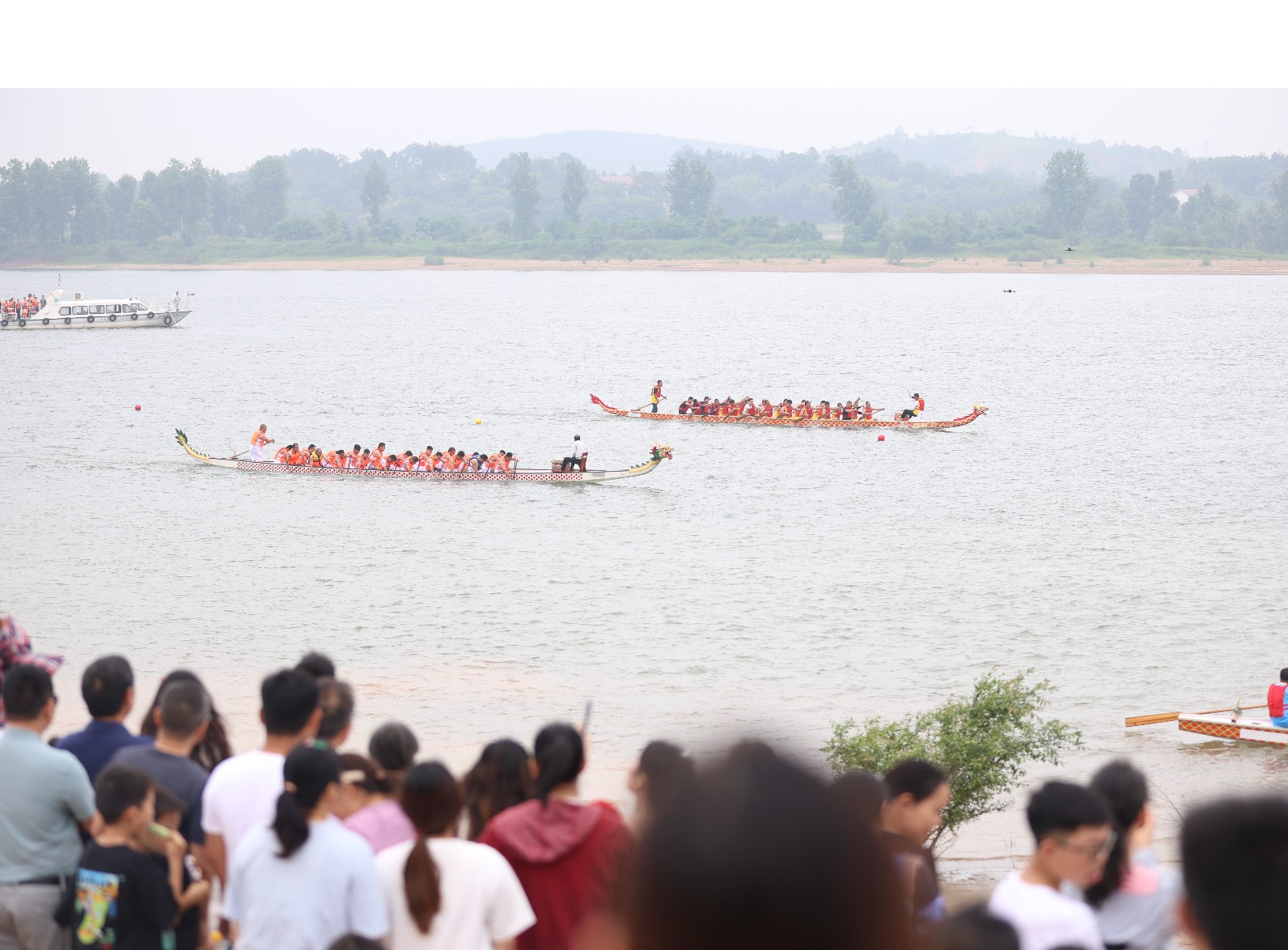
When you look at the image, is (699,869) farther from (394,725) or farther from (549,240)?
(549,240)

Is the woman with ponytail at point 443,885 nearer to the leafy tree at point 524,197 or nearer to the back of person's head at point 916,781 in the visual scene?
the back of person's head at point 916,781

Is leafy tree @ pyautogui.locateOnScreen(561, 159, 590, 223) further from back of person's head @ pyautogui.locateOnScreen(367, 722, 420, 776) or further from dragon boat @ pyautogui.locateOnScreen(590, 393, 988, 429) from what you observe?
back of person's head @ pyautogui.locateOnScreen(367, 722, 420, 776)

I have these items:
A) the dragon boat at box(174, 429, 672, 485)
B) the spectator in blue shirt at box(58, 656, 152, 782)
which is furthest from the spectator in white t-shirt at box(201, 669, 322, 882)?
the dragon boat at box(174, 429, 672, 485)

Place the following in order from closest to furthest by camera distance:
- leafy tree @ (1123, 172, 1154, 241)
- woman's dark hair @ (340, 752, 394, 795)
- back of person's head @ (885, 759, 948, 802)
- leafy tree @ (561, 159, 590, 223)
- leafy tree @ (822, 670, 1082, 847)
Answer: back of person's head @ (885, 759, 948, 802)
woman's dark hair @ (340, 752, 394, 795)
leafy tree @ (822, 670, 1082, 847)
leafy tree @ (1123, 172, 1154, 241)
leafy tree @ (561, 159, 590, 223)

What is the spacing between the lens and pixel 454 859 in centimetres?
495

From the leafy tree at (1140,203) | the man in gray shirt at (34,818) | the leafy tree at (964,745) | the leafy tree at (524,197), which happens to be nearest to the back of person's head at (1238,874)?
the man in gray shirt at (34,818)

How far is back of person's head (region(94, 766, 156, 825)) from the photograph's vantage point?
534 centimetres

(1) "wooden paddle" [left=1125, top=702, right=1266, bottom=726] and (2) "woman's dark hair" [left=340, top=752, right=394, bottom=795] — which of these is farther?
(1) "wooden paddle" [left=1125, top=702, right=1266, bottom=726]

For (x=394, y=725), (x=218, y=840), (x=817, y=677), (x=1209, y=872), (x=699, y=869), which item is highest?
(x=699, y=869)

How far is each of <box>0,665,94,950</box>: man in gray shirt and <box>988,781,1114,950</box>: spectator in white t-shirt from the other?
12.4 ft

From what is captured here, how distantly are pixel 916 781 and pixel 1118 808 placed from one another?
0.80 meters

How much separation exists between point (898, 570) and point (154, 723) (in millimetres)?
23504

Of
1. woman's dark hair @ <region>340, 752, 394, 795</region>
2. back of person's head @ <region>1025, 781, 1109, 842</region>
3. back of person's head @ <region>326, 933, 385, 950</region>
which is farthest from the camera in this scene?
woman's dark hair @ <region>340, 752, 394, 795</region>

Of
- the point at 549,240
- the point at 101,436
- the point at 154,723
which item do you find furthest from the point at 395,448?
the point at 549,240
